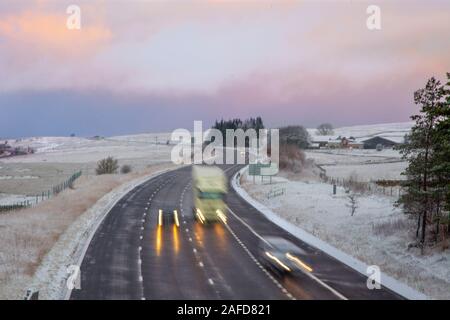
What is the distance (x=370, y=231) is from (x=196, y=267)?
1538cm

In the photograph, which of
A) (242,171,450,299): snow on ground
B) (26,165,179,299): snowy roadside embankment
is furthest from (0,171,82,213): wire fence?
→ (242,171,450,299): snow on ground

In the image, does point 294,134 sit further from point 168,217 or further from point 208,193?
point 168,217

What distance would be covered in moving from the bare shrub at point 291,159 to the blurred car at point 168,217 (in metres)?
56.4

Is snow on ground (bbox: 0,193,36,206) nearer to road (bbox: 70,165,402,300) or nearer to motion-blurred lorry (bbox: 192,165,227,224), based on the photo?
road (bbox: 70,165,402,300)

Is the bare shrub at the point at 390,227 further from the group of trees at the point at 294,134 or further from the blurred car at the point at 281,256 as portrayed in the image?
the group of trees at the point at 294,134

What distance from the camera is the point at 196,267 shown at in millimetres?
24953

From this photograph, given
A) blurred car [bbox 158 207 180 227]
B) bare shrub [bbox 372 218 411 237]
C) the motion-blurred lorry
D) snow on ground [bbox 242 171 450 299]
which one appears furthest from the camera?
the motion-blurred lorry

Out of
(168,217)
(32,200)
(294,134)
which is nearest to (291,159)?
(32,200)

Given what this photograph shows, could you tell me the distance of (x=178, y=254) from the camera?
2784cm

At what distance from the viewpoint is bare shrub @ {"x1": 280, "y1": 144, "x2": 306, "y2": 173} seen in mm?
100812

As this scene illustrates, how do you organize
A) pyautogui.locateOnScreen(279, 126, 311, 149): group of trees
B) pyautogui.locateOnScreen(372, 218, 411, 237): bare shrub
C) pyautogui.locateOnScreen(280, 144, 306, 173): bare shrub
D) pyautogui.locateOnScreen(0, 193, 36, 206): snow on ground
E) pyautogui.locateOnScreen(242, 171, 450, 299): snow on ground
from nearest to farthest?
pyautogui.locateOnScreen(242, 171, 450, 299): snow on ground, pyautogui.locateOnScreen(372, 218, 411, 237): bare shrub, pyautogui.locateOnScreen(0, 193, 36, 206): snow on ground, pyautogui.locateOnScreen(280, 144, 306, 173): bare shrub, pyautogui.locateOnScreen(279, 126, 311, 149): group of trees

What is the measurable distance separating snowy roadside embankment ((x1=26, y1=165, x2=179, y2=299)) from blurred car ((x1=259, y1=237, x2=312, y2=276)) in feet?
30.0
